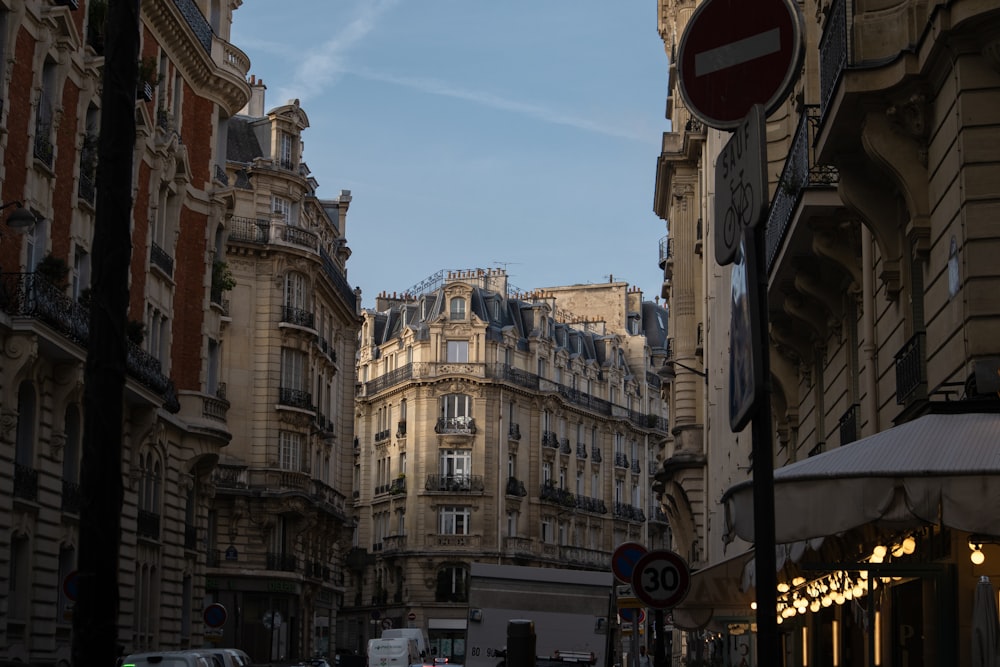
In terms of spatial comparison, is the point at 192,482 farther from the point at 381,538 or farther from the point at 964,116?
the point at 381,538

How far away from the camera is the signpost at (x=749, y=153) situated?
6391mm

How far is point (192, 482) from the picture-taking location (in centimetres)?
4366

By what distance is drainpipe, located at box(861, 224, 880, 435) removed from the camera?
18141 mm

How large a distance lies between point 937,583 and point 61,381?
2203 centimetres

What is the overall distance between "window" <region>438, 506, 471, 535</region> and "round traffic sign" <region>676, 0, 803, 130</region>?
8751 cm

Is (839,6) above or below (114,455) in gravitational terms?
above

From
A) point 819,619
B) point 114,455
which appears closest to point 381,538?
point 819,619

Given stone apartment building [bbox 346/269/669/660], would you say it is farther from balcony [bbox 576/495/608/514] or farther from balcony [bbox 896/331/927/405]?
balcony [bbox 896/331/927/405]

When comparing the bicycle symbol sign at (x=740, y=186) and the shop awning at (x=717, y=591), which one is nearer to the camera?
the bicycle symbol sign at (x=740, y=186)

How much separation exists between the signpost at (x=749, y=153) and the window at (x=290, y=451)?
55.3m

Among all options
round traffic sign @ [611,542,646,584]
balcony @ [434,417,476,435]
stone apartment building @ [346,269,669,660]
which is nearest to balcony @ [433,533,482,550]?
stone apartment building @ [346,269,669,660]

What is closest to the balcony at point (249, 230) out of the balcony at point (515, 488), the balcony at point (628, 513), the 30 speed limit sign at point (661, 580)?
the balcony at point (515, 488)

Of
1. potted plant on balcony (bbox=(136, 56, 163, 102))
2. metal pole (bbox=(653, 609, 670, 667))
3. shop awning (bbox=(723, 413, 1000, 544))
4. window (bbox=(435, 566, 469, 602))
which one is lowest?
metal pole (bbox=(653, 609, 670, 667))

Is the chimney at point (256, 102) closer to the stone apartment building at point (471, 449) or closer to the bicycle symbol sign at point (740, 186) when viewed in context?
the stone apartment building at point (471, 449)
